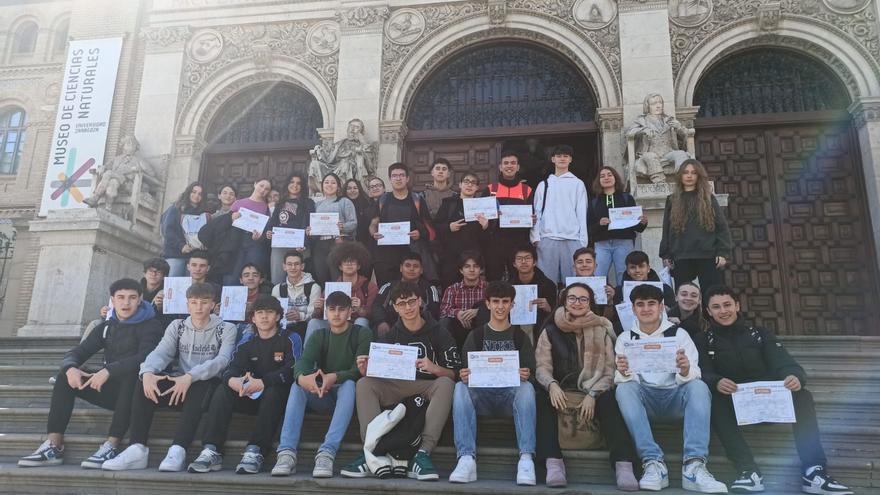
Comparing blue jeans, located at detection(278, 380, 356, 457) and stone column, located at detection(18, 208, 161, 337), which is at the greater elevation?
stone column, located at detection(18, 208, 161, 337)

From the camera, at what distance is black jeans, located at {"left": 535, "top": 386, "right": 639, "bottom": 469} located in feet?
14.7

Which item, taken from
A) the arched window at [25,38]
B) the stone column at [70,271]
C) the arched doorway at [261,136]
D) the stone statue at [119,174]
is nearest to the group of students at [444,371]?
the stone column at [70,271]

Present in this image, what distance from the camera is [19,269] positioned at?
1644cm

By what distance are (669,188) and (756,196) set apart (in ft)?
8.21

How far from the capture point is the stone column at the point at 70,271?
945cm

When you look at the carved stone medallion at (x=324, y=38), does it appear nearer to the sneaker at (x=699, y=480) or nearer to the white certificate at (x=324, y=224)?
the white certificate at (x=324, y=224)

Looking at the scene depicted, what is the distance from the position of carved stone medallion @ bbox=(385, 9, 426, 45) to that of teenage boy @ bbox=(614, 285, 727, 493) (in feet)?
29.6

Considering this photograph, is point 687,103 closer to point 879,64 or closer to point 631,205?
point 879,64

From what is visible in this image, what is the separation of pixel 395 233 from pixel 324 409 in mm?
2430

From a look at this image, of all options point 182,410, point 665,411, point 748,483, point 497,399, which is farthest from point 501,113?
point 748,483

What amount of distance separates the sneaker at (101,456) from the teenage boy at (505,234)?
164 inches

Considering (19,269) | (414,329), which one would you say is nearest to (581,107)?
(414,329)

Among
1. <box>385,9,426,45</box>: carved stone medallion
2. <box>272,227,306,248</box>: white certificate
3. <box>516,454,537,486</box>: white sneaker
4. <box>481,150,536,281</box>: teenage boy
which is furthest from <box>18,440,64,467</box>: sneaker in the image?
<box>385,9,426,45</box>: carved stone medallion

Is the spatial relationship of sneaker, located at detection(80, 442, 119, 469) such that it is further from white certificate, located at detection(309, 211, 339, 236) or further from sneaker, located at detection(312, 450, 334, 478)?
white certificate, located at detection(309, 211, 339, 236)
